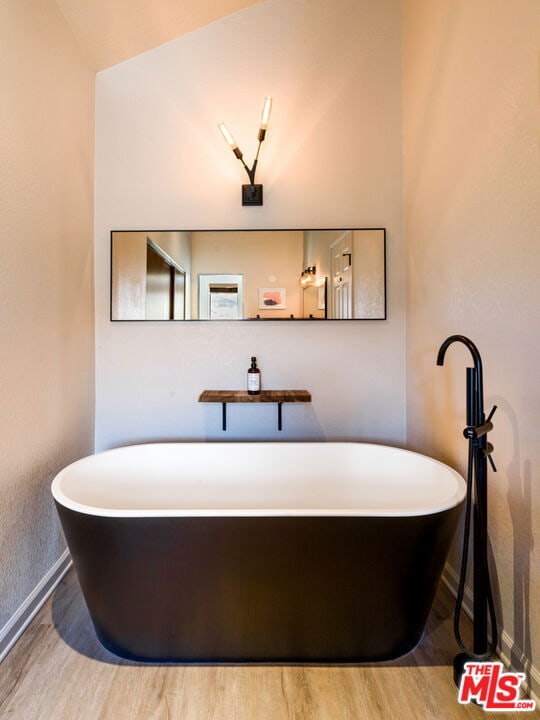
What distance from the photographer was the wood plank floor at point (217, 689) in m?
1.03

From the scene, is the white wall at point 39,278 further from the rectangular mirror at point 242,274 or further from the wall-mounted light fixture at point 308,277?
the wall-mounted light fixture at point 308,277

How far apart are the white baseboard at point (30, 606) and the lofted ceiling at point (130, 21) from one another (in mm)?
2759

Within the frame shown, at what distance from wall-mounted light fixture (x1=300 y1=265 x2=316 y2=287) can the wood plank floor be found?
1.75m

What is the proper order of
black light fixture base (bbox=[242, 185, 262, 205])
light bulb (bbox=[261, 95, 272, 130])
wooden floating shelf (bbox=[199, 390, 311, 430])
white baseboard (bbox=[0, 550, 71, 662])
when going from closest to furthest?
white baseboard (bbox=[0, 550, 71, 662])
light bulb (bbox=[261, 95, 272, 130])
wooden floating shelf (bbox=[199, 390, 311, 430])
black light fixture base (bbox=[242, 185, 262, 205])

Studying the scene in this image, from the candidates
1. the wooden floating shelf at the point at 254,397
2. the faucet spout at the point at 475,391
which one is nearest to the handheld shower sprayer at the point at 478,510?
the faucet spout at the point at 475,391

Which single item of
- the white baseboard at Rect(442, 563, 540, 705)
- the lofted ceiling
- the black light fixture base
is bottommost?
the white baseboard at Rect(442, 563, 540, 705)

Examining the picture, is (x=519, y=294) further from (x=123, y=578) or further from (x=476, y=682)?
(x=123, y=578)

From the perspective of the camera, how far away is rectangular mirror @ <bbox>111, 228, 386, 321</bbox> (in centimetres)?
197

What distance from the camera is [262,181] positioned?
2.00m

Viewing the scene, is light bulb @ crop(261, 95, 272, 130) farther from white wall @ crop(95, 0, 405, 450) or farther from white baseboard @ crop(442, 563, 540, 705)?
white baseboard @ crop(442, 563, 540, 705)

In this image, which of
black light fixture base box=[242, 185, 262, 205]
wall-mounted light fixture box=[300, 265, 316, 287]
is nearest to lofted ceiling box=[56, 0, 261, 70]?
black light fixture base box=[242, 185, 262, 205]

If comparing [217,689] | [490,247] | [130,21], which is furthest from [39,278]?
[490,247]

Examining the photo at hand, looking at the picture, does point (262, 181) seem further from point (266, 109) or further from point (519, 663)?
point (519, 663)

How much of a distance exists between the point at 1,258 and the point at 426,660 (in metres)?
2.20
